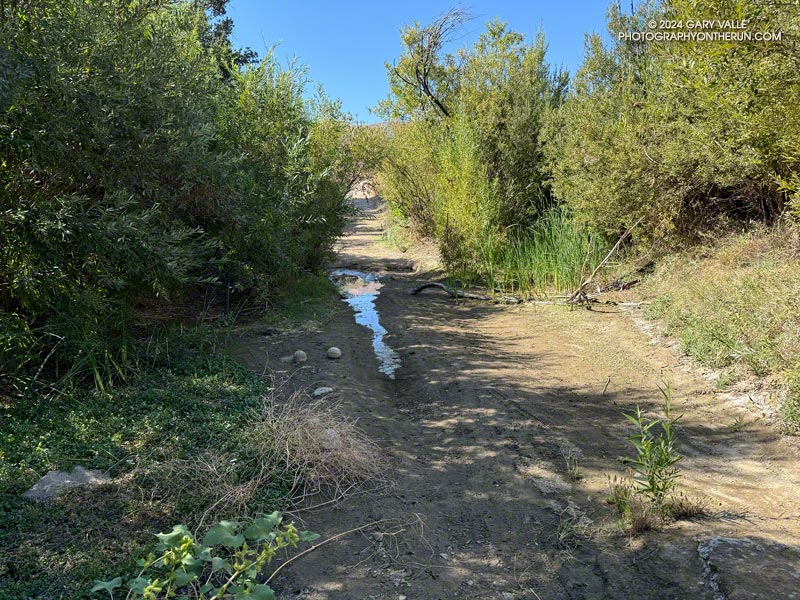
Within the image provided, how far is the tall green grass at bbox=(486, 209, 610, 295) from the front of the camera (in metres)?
9.72

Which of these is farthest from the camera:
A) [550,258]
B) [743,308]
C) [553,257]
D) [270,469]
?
[553,257]

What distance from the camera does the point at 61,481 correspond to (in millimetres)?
3279

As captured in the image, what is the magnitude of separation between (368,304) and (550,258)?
3513 mm

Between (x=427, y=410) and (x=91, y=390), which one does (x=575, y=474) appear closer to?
(x=427, y=410)

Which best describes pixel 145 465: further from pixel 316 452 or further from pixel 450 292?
pixel 450 292

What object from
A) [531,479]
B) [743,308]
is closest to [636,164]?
[743,308]

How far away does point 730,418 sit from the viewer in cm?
464

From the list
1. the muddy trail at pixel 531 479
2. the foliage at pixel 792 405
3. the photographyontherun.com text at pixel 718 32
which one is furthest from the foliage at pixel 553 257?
the foliage at pixel 792 405

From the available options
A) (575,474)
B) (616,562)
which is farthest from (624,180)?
(616,562)

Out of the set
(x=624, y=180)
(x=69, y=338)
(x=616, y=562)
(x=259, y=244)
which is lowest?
(x=616, y=562)

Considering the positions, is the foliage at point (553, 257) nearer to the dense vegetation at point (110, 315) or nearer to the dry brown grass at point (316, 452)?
the dense vegetation at point (110, 315)

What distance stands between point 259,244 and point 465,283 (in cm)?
526

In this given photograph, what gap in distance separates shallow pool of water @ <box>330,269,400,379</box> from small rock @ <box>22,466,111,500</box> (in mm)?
3405

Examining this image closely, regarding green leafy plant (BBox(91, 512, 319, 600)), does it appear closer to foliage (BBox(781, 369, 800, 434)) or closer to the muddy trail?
the muddy trail
